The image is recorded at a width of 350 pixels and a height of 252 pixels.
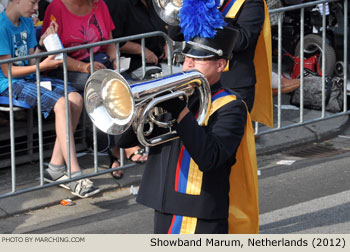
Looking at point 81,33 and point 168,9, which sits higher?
point 168,9

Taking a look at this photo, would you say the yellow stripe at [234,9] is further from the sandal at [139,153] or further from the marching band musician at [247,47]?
the sandal at [139,153]

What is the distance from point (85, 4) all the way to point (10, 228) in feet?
7.18

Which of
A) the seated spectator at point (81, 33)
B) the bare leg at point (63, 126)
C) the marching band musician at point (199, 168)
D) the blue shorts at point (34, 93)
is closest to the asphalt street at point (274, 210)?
the bare leg at point (63, 126)

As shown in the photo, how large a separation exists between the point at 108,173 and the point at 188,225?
10.5 ft

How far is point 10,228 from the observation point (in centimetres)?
589

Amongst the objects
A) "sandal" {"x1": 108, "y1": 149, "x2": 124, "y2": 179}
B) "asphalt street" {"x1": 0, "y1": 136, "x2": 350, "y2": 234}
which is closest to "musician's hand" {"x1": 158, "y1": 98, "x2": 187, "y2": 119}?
"asphalt street" {"x1": 0, "y1": 136, "x2": 350, "y2": 234}

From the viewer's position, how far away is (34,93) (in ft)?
20.7

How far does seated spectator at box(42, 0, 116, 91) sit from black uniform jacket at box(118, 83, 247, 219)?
2.93 metres

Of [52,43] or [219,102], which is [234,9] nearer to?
[219,102]

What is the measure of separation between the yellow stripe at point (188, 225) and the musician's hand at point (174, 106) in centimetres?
59

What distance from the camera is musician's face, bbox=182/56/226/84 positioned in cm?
383

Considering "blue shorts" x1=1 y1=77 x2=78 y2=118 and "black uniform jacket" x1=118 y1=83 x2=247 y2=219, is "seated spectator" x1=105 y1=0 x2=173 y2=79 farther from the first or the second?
"black uniform jacket" x1=118 y1=83 x2=247 y2=219

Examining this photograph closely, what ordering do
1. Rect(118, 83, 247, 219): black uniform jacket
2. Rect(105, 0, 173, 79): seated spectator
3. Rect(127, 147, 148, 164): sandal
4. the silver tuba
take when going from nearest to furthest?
the silver tuba, Rect(118, 83, 247, 219): black uniform jacket, Rect(127, 147, 148, 164): sandal, Rect(105, 0, 173, 79): seated spectator

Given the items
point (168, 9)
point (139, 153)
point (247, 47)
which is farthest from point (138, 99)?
point (139, 153)
